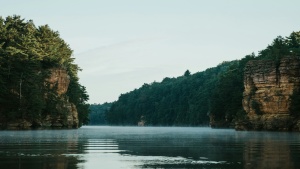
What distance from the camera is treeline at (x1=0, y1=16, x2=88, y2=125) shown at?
8594cm

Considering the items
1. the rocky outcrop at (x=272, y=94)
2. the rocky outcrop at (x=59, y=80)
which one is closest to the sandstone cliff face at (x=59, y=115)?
the rocky outcrop at (x=59, y=80)

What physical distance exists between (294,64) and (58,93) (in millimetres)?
44759

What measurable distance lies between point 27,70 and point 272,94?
41.4m

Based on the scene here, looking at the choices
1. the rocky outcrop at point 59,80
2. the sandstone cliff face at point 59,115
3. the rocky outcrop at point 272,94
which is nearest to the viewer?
the rocky outcrop at point 272,94

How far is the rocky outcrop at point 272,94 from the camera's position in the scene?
265 feet

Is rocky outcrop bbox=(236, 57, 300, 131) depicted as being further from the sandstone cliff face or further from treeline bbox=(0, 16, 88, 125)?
treeline bbox=(0, 16, 88, 125)

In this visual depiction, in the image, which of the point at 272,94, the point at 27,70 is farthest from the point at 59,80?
the point at 272,94

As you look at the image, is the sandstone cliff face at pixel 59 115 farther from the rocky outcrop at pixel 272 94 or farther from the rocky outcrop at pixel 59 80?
the rocky outcrop at pixel 272 94

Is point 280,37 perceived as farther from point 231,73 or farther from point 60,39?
point 60,39

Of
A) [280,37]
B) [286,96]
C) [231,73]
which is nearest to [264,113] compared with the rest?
[286,96]

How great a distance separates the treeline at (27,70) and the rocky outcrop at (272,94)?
35451mm

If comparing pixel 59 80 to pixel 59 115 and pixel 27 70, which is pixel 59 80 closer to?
pixel 59 115

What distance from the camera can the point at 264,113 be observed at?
279ft

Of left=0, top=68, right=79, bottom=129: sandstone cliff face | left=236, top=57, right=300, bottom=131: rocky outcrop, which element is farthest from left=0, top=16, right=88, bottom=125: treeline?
left=236, top=57, right=300, bottom=131: rocky outcrop
